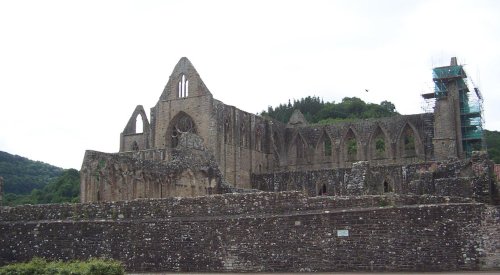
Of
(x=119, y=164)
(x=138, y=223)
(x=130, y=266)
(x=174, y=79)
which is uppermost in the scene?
(x=174, y=79)

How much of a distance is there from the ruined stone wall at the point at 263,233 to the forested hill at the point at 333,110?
6914 centimetres

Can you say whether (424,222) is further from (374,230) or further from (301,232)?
(301,232)

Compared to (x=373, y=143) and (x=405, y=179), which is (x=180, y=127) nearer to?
(x=373, y=143)

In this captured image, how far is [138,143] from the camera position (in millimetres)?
60938

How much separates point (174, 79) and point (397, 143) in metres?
19.9

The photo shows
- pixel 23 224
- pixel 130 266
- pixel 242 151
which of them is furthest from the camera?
pixel 242 151

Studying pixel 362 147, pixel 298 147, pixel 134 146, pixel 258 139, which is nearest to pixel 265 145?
pixel 258 139

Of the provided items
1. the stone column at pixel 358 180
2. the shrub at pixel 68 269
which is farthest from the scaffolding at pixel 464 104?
the shrub at pixel 68 269

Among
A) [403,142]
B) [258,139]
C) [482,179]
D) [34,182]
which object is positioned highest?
[258,139]

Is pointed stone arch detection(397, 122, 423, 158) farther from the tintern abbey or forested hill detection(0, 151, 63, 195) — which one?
forested hill detection(0, 151, 63, 195)

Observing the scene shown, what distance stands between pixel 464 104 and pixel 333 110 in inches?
1695

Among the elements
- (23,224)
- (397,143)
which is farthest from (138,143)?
(23,224)

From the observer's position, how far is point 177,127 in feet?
184

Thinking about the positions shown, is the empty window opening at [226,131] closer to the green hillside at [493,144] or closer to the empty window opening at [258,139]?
the empty window opening at [258,139]
